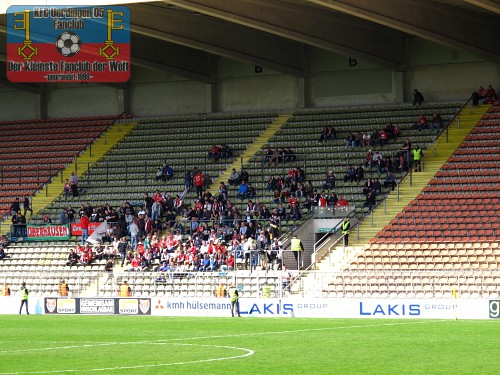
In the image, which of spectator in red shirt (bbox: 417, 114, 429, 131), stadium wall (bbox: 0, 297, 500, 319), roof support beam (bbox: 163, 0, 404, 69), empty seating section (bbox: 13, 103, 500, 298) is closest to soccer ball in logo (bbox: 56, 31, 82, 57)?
empty seating section (bbox: 13, 103, 500, 298)

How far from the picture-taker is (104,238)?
5044 centimetres

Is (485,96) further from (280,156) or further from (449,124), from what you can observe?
(280,156)

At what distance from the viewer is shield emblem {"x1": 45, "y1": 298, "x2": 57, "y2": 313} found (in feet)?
143

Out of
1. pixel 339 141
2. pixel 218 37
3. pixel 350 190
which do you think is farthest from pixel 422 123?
pixel 218 37

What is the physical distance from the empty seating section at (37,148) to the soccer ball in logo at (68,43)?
7.28 m

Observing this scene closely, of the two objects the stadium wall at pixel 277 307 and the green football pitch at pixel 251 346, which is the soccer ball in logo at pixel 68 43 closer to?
the stadium wall at pixel 277 307

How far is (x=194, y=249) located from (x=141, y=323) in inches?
391

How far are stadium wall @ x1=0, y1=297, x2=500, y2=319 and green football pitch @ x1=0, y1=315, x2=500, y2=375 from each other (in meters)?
1.83

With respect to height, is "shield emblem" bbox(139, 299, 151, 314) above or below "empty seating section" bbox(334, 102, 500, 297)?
below

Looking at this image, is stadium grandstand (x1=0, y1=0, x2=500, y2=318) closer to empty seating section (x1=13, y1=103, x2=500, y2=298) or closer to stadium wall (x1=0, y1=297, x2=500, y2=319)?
empty seating section (x1=13, y1=103, x2=500, y2=298)

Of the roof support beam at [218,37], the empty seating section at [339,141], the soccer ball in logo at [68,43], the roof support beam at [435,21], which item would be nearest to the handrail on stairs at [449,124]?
the empty seating section at [339,141]

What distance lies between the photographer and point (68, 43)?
5291 centimetres

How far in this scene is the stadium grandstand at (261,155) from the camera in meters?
43.9

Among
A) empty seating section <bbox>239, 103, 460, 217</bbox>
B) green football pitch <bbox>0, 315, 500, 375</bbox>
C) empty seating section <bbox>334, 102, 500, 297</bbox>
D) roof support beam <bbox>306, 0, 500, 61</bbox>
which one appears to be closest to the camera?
green football pitch <bbox>0, 315, 500, 375</bbox>
